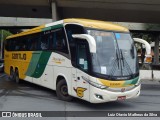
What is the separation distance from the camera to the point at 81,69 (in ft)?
34.8

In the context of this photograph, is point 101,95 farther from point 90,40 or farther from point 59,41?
point 59,41

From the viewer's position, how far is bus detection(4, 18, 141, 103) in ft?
32.9

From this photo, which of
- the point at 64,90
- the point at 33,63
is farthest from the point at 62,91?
the point at 33,63

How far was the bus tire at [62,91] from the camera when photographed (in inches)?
466

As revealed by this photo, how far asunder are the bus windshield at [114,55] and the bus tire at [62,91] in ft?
7.30

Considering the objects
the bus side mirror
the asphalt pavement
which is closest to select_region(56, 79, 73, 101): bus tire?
the asphalt pavement

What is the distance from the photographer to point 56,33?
1261 centimetres

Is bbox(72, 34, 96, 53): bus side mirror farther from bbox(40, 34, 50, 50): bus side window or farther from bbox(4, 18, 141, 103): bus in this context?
bbox(40, 34, 50, 50): bus side window

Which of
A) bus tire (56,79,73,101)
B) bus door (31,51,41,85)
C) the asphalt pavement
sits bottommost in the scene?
the asphalt pavement

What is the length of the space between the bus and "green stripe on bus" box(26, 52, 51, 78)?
0.76 ft

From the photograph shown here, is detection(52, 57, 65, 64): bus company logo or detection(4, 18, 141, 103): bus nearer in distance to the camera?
detection(4, 18, 141, 103): bus

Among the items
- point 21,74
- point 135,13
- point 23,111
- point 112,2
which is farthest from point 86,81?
point 135,13

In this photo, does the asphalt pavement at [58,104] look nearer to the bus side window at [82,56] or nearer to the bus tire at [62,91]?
A: the bus tire at [62,91]

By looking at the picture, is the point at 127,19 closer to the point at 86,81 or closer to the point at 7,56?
the point at 7,56
